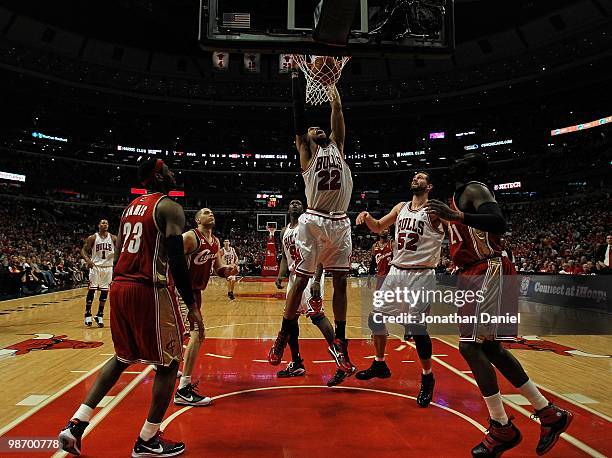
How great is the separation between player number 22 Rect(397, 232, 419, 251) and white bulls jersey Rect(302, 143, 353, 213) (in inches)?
33.7

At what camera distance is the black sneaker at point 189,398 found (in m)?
4.34

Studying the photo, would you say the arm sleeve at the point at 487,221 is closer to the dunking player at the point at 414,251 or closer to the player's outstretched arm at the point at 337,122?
the dunking player at the point at 414,251

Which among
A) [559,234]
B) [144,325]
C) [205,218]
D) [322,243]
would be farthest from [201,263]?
[559,234]

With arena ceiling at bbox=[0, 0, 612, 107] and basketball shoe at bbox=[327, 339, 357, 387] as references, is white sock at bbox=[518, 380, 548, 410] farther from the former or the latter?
arena ceiling at bbox=[0, 0, 612, 107]

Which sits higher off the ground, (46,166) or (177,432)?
(46,166)

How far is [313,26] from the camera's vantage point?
438 cm

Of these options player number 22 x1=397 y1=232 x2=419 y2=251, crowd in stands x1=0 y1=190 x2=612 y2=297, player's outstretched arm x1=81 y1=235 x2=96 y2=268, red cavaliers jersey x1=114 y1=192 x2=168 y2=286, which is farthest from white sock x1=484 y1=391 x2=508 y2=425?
A: crowd in stands x1=0 y1=190 x2=612 y2=297

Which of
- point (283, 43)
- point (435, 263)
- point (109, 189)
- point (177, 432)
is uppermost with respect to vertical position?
point (109, 189)

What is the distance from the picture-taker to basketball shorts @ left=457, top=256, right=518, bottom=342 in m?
3.38

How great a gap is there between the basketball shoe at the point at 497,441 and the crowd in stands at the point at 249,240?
8.89 meters

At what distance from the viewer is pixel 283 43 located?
436 centimetres

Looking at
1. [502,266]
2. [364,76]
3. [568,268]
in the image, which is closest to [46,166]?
[364,76]

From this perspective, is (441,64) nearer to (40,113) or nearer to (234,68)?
(234,68)

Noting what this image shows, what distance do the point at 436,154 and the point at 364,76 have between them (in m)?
9.13
